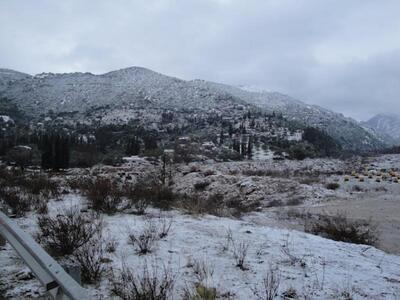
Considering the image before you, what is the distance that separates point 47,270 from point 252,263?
117 inches

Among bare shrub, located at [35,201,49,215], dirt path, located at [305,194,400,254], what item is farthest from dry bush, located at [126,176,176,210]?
dirt path, located at [305,194,400,254]

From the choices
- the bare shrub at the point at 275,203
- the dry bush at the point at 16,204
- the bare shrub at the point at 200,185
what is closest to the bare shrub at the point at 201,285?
the dry bush at the point at 16,204

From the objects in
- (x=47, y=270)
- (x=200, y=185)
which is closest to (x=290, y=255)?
(x=47, y=270)

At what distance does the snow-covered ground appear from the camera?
3.54 meters

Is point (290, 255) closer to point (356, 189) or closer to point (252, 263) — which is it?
point (252, 263)

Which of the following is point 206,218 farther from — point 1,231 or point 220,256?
point 1,231

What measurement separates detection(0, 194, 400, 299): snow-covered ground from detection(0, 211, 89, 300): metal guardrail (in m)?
0.65

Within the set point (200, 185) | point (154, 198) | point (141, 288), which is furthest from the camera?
point (200, 185)

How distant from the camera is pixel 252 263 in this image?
440cm

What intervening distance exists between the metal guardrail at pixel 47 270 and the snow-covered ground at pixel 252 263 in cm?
65

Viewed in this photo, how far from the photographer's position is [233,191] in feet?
63.3

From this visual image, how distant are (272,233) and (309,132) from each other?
151 meters

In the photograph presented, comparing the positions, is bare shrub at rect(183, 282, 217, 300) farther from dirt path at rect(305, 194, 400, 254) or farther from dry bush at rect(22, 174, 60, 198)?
dry bush at rect(22, 174, 60, 198)

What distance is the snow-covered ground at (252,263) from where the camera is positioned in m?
3.54
